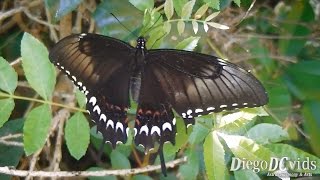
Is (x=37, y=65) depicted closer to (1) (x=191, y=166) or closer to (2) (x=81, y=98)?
(2) (x=81, y=98)

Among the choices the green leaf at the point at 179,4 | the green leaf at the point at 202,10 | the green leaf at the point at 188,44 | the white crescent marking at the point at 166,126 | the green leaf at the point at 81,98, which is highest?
the green leaf at the point at 179,4

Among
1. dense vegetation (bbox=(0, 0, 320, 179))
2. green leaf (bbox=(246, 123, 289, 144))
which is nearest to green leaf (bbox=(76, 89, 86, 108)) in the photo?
dense vegetation (bbox=(0, 0, 320, 179))

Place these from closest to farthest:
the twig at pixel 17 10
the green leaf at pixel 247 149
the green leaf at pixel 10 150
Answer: the green leaf at pixel 247 149, the green leaf at pixel 10 150, the twig at pixel 17 10

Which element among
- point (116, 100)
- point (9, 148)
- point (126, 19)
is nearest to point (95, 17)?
point (126, 19)

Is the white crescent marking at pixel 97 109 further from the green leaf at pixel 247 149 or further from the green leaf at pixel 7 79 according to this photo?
the green leaf at pixel 247 149

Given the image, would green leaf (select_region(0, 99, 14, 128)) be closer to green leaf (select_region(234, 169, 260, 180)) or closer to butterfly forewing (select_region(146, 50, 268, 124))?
butterfly forewing (select_region(146, 50, 268, 124))

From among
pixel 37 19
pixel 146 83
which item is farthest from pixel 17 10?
pixel 146 83

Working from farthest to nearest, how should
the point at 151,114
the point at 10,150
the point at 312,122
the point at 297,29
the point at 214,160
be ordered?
the point at 297,29 < the point at 312,122 < the point at 10,150 < the point at 151,114 < the point at 214,160

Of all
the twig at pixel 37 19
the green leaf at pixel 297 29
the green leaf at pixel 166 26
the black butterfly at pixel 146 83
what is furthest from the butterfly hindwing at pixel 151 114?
the green leaf at pixel 297 29
